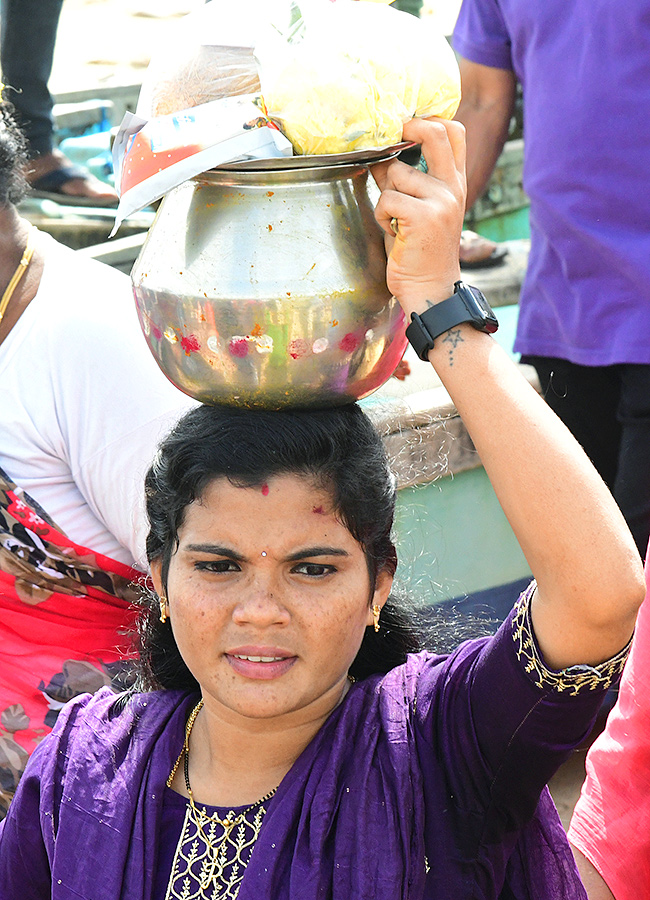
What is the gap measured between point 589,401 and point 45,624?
152 centimetres

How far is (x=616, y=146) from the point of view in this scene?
257 centimetres

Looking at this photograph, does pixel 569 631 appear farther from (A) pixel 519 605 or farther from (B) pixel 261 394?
(B) pixel 261 394

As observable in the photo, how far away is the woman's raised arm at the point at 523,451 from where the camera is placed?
1.31 metres

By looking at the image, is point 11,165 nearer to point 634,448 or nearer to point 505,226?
point 634,448

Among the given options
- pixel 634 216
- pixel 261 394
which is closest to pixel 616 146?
pixel 634 216

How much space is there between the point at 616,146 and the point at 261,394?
5.14 feet

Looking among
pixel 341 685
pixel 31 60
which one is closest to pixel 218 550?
pixel 341 685

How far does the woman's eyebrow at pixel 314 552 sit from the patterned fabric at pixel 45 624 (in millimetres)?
647

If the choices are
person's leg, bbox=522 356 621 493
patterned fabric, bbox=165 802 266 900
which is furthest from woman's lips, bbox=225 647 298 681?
person's leg, bbox=522 356 621 493

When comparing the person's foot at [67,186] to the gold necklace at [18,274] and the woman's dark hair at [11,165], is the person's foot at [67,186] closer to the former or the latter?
the woman's dark hair at [11,165]

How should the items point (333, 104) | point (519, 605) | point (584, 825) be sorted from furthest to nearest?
point (584, 825)
point (519, 605)
point (333, 104)

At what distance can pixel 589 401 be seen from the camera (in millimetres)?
2895

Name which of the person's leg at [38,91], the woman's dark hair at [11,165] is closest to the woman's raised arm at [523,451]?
the woman's dark hair at [11,165]

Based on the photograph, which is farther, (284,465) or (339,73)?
(284,465)
